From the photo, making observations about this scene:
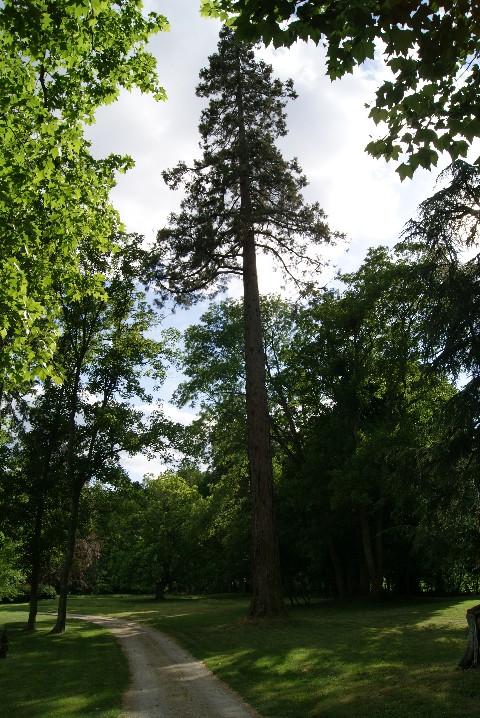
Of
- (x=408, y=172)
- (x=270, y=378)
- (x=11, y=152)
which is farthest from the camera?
(x=270, y=378)

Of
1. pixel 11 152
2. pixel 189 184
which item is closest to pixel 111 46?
pixel 11 152

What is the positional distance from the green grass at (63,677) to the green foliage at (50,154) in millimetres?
5238

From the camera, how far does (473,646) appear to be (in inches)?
372

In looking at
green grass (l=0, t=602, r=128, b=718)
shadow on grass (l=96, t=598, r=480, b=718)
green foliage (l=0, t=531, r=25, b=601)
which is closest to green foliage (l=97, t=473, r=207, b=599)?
green foliage (l=0, t=531, r=25, b=601)

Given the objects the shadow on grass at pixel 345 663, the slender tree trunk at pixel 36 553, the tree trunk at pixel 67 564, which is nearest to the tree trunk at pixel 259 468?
the shadow on grass at pixel 345 663

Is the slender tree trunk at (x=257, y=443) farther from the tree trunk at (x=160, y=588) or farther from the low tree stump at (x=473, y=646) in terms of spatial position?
the tree trunk at (x=160, y=588)

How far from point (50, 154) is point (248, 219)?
35.1 feet

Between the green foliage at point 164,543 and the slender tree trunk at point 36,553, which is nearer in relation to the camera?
the slender tree trunk at point 36,553

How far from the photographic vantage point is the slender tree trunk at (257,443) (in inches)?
718

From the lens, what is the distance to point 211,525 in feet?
109

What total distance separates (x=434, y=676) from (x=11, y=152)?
11.3m

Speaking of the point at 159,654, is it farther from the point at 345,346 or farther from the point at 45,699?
the point at 345,346

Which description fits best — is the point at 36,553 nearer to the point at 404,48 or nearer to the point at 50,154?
the point at 50,154

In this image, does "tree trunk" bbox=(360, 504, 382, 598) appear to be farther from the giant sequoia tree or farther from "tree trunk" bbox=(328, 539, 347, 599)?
the giant sequoia tree
